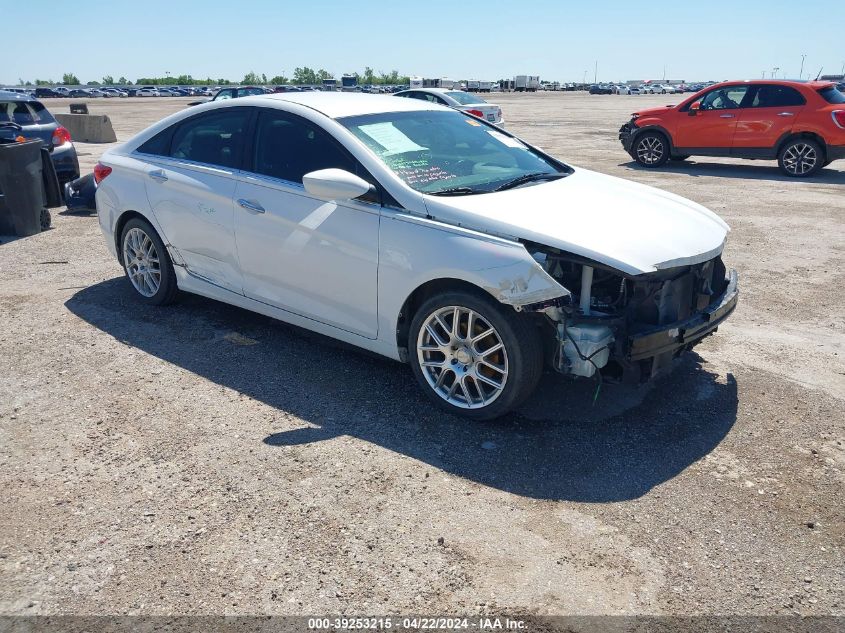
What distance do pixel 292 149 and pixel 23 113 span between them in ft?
26.4

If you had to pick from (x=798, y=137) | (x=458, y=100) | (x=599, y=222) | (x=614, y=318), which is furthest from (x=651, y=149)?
(x=614, y=318)

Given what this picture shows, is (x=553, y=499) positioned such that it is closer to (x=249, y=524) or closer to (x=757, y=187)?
(x=249, y=524)

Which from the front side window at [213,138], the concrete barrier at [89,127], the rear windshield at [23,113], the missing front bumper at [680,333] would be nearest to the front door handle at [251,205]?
the front side window at [213,138]

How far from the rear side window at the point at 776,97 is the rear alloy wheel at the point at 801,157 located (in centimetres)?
70

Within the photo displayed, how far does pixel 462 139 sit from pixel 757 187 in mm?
9322

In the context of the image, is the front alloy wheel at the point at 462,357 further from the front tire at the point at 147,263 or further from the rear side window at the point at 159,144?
the rear side window at the point at 159,144

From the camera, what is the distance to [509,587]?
9.27ft

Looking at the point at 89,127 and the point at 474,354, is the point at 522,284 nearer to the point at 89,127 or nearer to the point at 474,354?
the point at 474,354

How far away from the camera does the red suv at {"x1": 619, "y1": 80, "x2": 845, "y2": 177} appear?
1305 centimetres

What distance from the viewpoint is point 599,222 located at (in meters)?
3.96

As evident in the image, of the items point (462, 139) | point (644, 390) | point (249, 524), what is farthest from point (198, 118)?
point (644, 390)

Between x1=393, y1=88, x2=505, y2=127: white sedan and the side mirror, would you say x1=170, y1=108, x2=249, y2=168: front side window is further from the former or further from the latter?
x1=393, y1=88, x2=505, y2=127: white sedan

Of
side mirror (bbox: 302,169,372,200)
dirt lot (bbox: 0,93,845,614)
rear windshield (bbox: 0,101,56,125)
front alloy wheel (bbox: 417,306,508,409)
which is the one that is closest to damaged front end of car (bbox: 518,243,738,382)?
front alloy wheel (bbox: 417,306,508,409)

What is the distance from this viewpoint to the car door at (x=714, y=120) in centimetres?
1396
